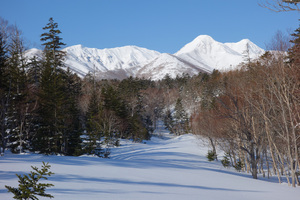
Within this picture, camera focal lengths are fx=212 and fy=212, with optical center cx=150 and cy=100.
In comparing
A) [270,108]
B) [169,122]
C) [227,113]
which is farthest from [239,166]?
[169,122]

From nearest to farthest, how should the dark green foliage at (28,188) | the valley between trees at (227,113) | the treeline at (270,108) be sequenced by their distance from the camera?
the dark green foliage at (28,188)
the treeline at (270,108)
the valley between trees at (227,113)

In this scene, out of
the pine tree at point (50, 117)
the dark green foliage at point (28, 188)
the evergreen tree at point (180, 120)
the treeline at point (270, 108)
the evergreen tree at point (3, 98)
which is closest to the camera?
the dark green foliage at point (28, 188)

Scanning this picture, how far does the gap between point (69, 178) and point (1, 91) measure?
11.5 metres

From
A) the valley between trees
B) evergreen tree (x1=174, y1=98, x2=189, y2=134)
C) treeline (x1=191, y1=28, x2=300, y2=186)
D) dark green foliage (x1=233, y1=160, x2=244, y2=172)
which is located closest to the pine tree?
the valley between trees

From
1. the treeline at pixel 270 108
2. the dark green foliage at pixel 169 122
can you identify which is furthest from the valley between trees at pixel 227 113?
the dark green foliage at pixel 169 122

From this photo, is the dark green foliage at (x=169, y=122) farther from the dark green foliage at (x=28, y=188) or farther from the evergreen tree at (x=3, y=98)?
the dark green foliage at (x=28, y=188)

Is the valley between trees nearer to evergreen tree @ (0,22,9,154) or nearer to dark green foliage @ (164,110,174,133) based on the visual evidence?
evergreen tree @ (0,22,9,154)

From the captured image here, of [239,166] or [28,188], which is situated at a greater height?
[28,188]

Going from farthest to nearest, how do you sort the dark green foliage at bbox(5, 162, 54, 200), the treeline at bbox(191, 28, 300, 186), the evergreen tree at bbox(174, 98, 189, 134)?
the evergreen tree at bbox(174, 98, 189, 134) → the treeline at bbox(191, 28, 300, 186) → the dark green foliage at bbox(5, 162, 54, 200)

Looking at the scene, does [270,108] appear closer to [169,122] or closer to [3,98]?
[3,98]

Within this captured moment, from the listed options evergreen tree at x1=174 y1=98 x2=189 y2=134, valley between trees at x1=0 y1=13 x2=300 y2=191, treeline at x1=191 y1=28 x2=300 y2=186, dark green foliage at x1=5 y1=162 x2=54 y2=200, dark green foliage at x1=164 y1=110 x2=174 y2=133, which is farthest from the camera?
dark green foliage at x1=164 y1=110 x2=174 y2=133

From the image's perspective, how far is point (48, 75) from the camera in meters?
20.8

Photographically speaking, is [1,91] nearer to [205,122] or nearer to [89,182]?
[89,182]

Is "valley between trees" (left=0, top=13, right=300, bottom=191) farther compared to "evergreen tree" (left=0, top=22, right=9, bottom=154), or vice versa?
"evergreen tree" (left=0, top=22, right=9, bottom=154)
